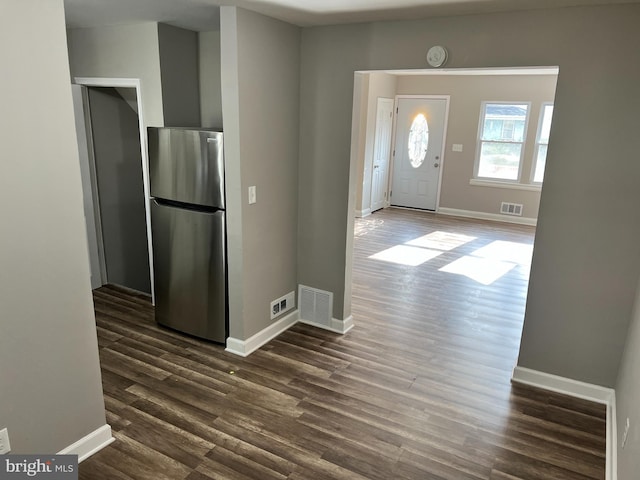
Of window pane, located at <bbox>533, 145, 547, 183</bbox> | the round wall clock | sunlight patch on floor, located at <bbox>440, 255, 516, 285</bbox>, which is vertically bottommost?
sunlight patch on floor, located at <bbox>440, 255, 516, 285</bbox>

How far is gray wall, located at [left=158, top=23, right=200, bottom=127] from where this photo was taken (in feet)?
12.3

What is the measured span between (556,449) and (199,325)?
2582 mm

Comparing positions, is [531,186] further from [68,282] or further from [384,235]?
[68,282]

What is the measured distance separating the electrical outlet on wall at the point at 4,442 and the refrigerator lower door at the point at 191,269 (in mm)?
1675

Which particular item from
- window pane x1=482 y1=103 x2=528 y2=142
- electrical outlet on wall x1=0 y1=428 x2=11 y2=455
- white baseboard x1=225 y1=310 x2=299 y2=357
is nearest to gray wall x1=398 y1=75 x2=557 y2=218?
window pane x1=482 y1=103 x2=528 y2=142

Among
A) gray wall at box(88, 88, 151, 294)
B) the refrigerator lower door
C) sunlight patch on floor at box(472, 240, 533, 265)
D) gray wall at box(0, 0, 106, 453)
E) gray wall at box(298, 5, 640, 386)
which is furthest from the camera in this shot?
sunlight patch on floor at box(472, 240, 533, 265)

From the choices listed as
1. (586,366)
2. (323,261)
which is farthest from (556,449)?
(323,261)

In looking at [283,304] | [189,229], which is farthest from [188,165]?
[283,304]

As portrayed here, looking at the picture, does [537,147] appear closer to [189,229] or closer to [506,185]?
[506,185]

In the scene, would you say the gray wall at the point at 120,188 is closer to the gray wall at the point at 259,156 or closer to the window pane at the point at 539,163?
the gray wall at the point at 259,156

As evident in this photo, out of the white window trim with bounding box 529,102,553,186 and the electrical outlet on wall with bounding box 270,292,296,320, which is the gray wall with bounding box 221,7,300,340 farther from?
the white window trim with bounding box 529,102,553,186

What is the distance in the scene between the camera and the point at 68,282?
7.35 ft

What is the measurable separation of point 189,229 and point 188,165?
0.49 m

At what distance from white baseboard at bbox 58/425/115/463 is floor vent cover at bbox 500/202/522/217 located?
7290mm
